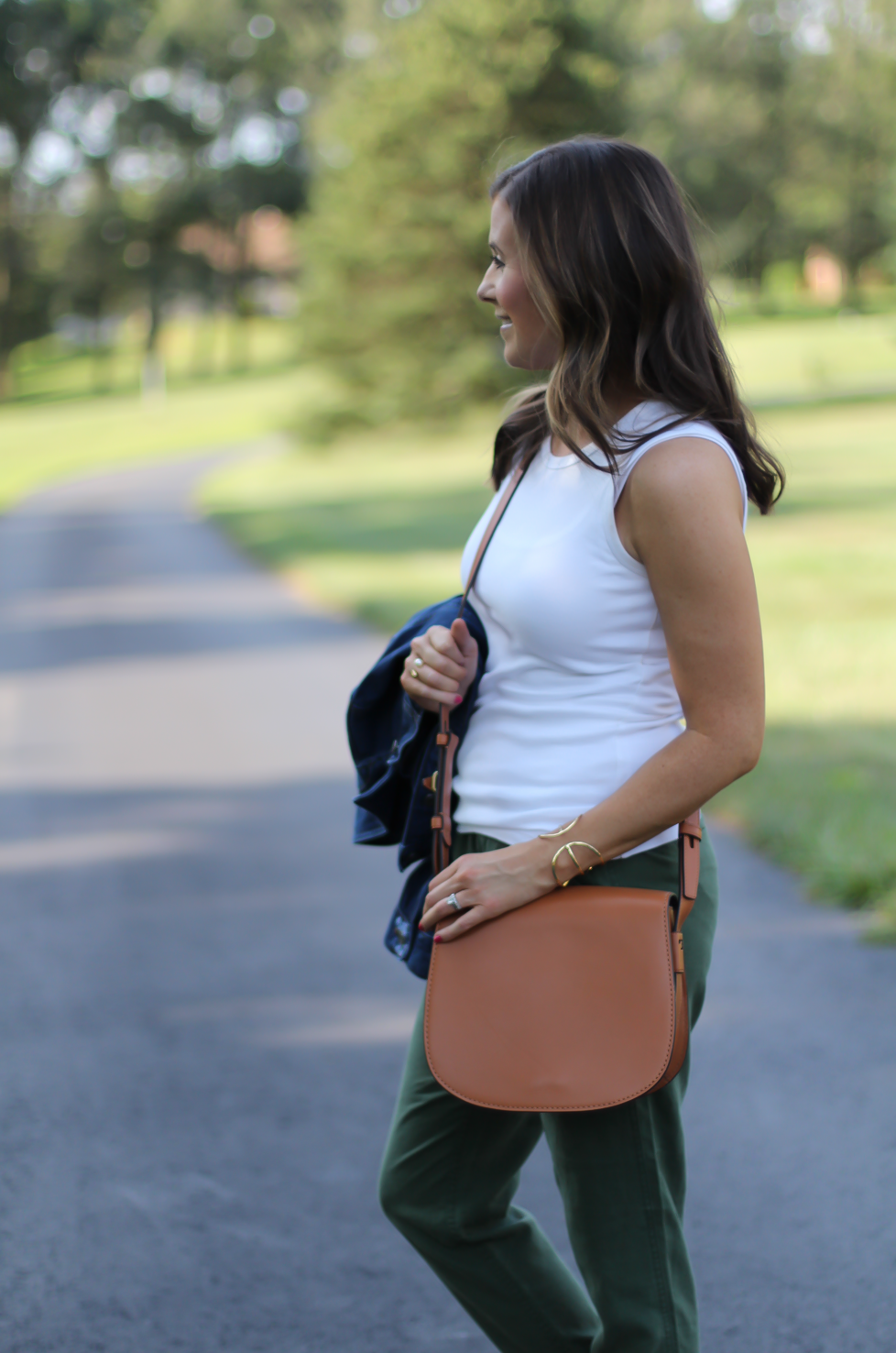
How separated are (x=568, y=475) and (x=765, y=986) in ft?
9.08

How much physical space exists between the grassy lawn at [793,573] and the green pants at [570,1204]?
34.3 inches

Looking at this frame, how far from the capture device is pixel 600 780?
1.77m

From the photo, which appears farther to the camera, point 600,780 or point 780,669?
point 780,669

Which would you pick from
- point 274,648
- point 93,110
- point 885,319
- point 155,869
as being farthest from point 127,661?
point 93,110

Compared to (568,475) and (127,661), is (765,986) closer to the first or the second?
(568,475)

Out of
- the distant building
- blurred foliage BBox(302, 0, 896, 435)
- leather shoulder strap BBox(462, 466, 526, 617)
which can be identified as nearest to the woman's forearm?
leather shoulder strap BBox(462, 466, 526, 617)

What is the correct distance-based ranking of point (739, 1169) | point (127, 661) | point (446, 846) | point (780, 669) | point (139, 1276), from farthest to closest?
1. point (127, 661)
2. point (780, 669)
3. point (739, 1169)
4. point (139, 1276)
5. point (446, 846)

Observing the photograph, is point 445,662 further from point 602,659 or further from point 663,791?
point 663,791

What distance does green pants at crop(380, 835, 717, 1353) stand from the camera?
5.74 ft

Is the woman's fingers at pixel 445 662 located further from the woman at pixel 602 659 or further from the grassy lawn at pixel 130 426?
the grassy lawn at pixel 130 426

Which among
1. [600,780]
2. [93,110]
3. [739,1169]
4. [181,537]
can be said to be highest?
[93,110]

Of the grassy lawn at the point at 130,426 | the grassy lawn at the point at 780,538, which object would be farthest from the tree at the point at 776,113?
the grassy lawn at the point at 130,426

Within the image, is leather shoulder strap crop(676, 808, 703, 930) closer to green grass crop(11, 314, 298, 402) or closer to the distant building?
green grass crop(11, 314, 298, 402)

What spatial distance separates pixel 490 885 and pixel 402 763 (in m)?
0.29
